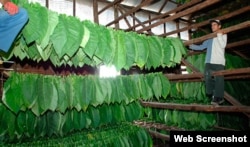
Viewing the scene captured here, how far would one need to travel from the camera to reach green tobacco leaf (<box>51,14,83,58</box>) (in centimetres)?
240

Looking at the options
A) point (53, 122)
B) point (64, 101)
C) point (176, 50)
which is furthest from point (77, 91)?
point (176, 50)

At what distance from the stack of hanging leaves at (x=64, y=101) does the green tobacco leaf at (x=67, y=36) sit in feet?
3.50

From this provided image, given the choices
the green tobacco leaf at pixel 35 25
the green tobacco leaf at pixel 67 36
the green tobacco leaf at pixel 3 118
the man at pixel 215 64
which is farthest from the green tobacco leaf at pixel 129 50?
the green tobacco leaf at pixel 3 118

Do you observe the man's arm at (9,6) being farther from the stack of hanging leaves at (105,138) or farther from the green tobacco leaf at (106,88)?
the stack of hanging leaves at (105,138)

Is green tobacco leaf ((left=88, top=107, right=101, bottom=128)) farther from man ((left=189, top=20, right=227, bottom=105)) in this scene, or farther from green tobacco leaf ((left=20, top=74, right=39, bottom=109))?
man ((left=189, top=20, right=227, bottom=105))

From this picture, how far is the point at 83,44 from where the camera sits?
2611 millimetres

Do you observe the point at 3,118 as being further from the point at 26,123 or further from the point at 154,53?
the point at 154,53

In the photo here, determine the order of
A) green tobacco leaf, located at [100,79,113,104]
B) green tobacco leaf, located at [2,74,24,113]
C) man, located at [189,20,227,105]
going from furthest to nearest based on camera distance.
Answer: man, located at [189,20,227,105]
green tobacco leaf, located at [100,79,113,104]
green tobacco leaf, located at [2,74,24,113]

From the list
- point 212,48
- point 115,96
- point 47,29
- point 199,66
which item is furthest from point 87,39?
point 199,66

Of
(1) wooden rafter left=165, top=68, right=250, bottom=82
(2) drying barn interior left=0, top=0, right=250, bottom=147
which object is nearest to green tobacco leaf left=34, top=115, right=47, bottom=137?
(2) drying barn interior left=0, top=0, right=250, bottom=147

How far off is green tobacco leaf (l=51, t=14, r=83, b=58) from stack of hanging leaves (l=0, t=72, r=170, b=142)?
3.50 feet

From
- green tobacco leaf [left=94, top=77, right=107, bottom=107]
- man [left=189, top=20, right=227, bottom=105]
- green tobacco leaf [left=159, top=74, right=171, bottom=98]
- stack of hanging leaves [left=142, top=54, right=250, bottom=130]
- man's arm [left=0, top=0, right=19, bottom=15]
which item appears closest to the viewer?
man's arm [left=0, top=0, right=19, bottom=15]

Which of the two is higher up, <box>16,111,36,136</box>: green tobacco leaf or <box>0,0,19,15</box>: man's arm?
<box>0,0,19,15</box>: man's arm

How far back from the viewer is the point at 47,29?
2.38 m
